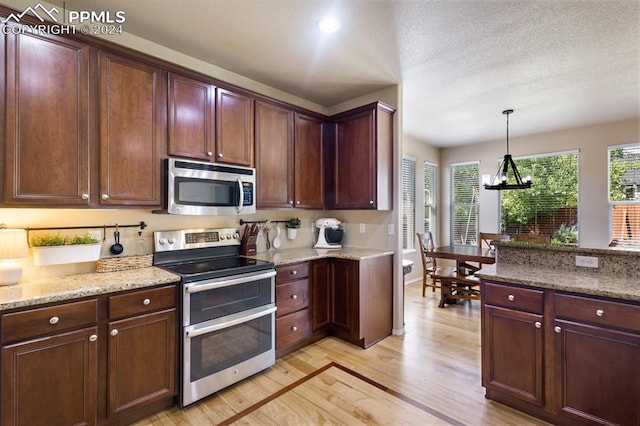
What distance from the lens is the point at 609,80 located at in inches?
122

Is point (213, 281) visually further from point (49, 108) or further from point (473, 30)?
point (473, 30)

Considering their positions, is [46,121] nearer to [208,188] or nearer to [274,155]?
[208,188]

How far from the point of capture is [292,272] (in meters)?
2.79

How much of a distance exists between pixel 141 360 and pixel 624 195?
6.36 meters

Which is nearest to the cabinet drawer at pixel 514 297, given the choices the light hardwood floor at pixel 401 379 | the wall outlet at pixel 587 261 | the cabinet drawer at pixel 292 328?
the wall outlet at pixel 587 261

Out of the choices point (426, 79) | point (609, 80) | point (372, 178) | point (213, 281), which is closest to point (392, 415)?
point (213, 281)

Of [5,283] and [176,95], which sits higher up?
[176,95]

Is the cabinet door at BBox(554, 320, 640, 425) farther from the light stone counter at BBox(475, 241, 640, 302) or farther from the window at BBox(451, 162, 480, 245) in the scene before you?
the window at BBox(451, 162, 480, 245)

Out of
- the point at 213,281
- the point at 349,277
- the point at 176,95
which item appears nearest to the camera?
the point at 213,281

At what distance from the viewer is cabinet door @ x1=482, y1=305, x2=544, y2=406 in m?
1.91

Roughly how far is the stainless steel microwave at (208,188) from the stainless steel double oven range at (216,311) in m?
0.36

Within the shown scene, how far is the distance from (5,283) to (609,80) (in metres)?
5.36

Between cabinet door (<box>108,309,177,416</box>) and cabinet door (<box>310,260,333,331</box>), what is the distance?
1.35 meters

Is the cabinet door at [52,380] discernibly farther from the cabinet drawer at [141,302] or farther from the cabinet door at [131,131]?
the cabinet door at [131,131]
